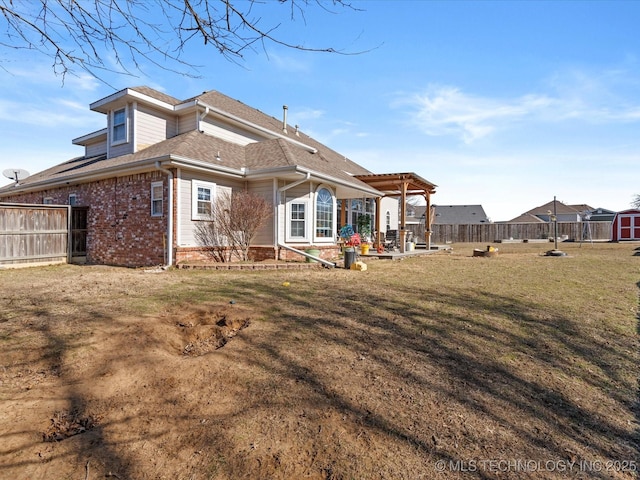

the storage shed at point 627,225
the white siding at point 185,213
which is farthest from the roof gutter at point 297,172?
the storage shed at point 627,225

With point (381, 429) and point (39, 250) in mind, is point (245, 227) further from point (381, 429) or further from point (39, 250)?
Result: point (381, 429)

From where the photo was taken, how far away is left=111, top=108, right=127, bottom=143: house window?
13.4 m

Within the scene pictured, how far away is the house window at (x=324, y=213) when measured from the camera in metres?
13.2

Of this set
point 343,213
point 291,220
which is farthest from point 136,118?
point 343,213

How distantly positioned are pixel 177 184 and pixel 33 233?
214 inches

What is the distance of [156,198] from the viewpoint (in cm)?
1114

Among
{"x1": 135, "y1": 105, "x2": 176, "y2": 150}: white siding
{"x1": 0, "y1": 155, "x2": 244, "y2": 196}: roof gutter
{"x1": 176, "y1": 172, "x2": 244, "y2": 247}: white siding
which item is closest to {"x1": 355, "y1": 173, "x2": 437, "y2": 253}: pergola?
{"x1": 0, "y1": 155, "x2": 244, "y2": 196}: roof gutter

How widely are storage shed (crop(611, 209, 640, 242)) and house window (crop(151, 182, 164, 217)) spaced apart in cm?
3440

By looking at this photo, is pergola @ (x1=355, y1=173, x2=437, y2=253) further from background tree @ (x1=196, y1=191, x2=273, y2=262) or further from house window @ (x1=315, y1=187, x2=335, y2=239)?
background tree @ (x1=196, y1=191, x2=273, y2=262)

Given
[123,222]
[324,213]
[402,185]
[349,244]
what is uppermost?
[402,185]

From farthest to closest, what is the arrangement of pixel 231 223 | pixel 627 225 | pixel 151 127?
1. pixel 627 225
2. pixel 151 127
3. pixel 231 223

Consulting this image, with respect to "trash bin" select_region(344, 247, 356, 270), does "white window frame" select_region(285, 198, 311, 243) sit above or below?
above

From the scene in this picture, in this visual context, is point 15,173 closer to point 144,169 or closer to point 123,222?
point 123,222

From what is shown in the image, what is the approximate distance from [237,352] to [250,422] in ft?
3.97
